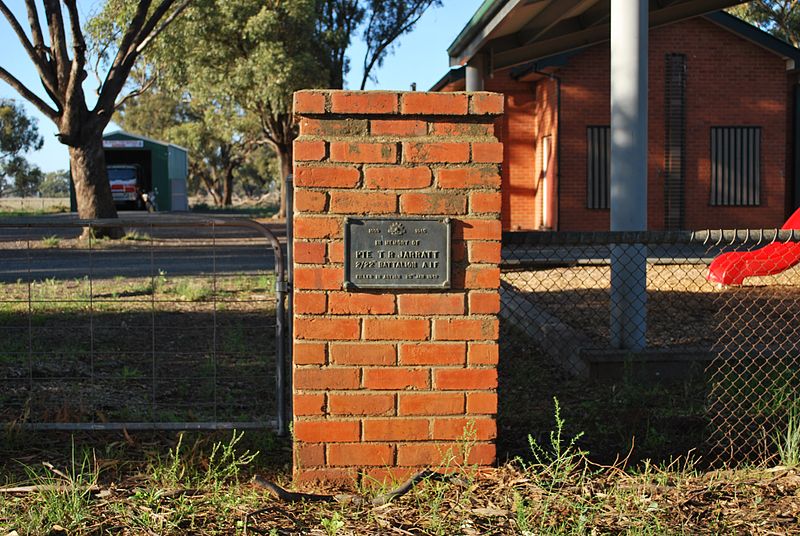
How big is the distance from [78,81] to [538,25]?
10.3 meters

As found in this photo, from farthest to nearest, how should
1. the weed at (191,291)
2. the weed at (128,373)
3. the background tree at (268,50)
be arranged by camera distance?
the background tree at (268,50)
the weed at (191,291)
the weed at (128,373)

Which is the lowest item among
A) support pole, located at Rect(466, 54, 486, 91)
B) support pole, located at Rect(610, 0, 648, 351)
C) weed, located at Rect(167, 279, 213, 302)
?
weed, located at Rect(167, 279, 213, 302)

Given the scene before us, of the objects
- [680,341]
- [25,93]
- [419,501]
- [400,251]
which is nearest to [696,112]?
[25,93]

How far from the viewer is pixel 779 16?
39.1 metres

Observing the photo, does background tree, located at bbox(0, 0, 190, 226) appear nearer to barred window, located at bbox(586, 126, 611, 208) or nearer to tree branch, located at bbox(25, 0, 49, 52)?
tree branch, located at bbox(25, 0, 49, 52)

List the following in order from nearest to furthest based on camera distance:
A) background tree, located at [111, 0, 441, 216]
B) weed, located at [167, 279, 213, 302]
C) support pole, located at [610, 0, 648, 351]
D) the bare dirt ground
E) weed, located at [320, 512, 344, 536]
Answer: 1. weed, located at [320, 512, 344, 536]
2. the bare dirt ground
3. support pole, located at [610, 0, 648, 351]
4. weed, located at [167, 279, 213, 302]
5. background tree, located at [111, 0, 441, 216]

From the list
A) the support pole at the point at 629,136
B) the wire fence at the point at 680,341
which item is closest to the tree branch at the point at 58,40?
the wire fence at the point at 680,341

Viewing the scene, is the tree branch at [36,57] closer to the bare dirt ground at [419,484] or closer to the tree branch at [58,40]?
the tree branch at [58,40]

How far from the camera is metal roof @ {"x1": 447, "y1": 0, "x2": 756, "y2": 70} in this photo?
13250 millimetres

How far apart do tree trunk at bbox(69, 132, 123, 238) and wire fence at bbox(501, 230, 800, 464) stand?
13.0m

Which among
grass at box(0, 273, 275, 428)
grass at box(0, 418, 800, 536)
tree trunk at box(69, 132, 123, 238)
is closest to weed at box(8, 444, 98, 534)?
grass at box(0, 418, 800, 536)

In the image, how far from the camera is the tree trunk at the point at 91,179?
2172 centimetres

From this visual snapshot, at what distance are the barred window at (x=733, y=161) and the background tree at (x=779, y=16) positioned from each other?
688 inches

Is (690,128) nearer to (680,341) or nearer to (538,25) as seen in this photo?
(538,25)
